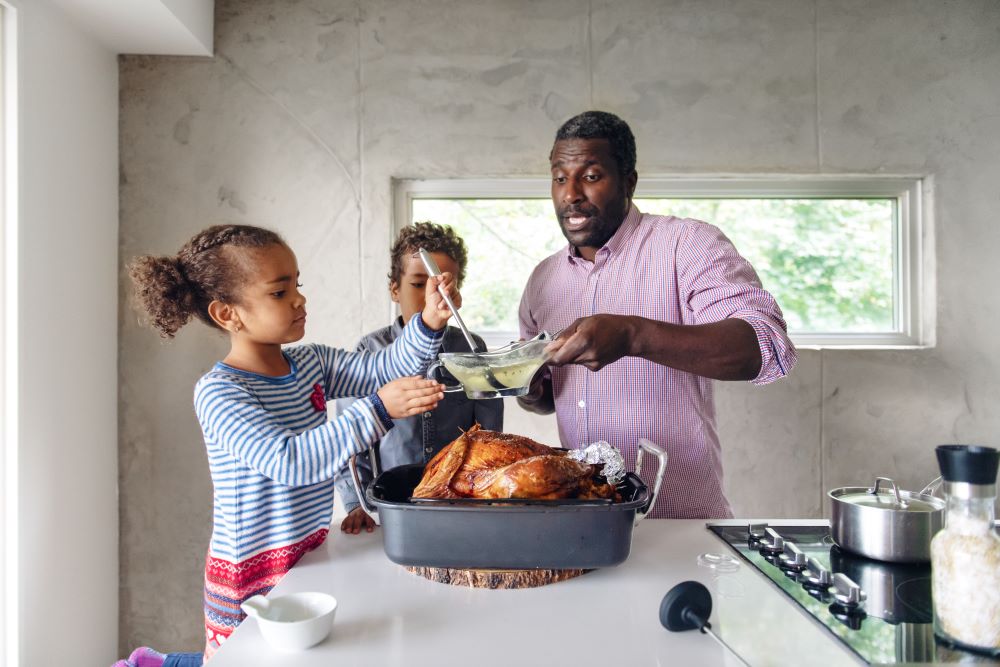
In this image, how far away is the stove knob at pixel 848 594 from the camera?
3.23 ft

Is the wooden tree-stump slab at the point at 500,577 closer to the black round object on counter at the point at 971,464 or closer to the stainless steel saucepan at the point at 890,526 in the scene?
the stainless steel saucepan at the point at 890,526

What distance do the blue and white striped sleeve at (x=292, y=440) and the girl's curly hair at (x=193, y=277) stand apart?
322 millimetres

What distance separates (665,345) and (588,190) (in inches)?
21.2

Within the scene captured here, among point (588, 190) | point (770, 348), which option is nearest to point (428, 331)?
point (588, 190)

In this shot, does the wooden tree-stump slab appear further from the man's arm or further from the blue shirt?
the blue shirt

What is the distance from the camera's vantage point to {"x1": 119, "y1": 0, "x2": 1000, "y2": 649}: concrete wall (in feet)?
9.35

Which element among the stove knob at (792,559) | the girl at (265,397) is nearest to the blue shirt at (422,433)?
the girl at (265,397)

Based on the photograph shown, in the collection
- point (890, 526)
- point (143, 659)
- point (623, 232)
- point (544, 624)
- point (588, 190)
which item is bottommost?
point (143, 659)

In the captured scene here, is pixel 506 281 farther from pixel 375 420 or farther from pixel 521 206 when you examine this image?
pixel 375 420

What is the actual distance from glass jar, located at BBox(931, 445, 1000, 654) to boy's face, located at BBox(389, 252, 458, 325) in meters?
1.60

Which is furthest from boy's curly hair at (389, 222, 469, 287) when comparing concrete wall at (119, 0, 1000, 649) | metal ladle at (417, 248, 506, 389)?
metal ladle at (417, 248, 506, 389)

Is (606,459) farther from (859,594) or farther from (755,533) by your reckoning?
(859,594)

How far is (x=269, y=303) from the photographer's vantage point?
1592 mm

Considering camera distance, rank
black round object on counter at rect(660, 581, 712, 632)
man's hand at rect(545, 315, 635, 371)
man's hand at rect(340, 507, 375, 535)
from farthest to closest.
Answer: man's hand at rect(340, 507, 375, 535), man's hand at rect(545, 315, 635, 371), black round object on counter at rect(660, 581, 712, 632)
